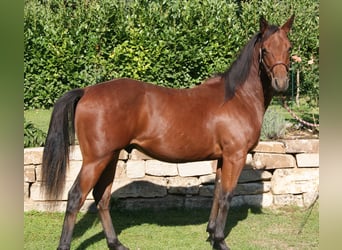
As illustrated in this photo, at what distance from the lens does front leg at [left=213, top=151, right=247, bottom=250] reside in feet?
13.1

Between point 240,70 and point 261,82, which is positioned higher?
point 240,70

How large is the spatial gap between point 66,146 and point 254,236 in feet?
7.36

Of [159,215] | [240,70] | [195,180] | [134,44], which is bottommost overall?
[159,215]

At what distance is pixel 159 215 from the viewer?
519 centimetres

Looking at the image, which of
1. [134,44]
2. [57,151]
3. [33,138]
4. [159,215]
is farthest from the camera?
[134,44]

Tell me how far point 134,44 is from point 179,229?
5.24m

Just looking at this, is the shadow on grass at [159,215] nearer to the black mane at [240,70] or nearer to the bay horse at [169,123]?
the bay horse at [169,123]

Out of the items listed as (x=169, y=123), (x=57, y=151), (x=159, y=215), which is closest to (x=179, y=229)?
(x=159, y=215)

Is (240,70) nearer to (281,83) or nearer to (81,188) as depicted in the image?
(281,83)

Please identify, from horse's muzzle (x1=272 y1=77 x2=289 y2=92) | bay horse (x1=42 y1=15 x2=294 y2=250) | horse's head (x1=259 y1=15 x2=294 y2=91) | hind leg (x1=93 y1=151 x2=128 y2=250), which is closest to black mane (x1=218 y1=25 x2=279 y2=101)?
bay horse (x1=42 y1=15 x2=294 y2=250)

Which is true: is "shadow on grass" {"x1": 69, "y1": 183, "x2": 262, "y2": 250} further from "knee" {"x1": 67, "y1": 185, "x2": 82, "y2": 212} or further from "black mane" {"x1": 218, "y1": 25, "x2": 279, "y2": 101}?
"black mane" {"x1": 218, "y1": 25, "x2": 279, "y2": 101}

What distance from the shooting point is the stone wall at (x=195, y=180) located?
16.7 feet

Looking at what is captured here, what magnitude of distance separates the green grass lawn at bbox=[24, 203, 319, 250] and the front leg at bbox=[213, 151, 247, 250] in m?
0.23
